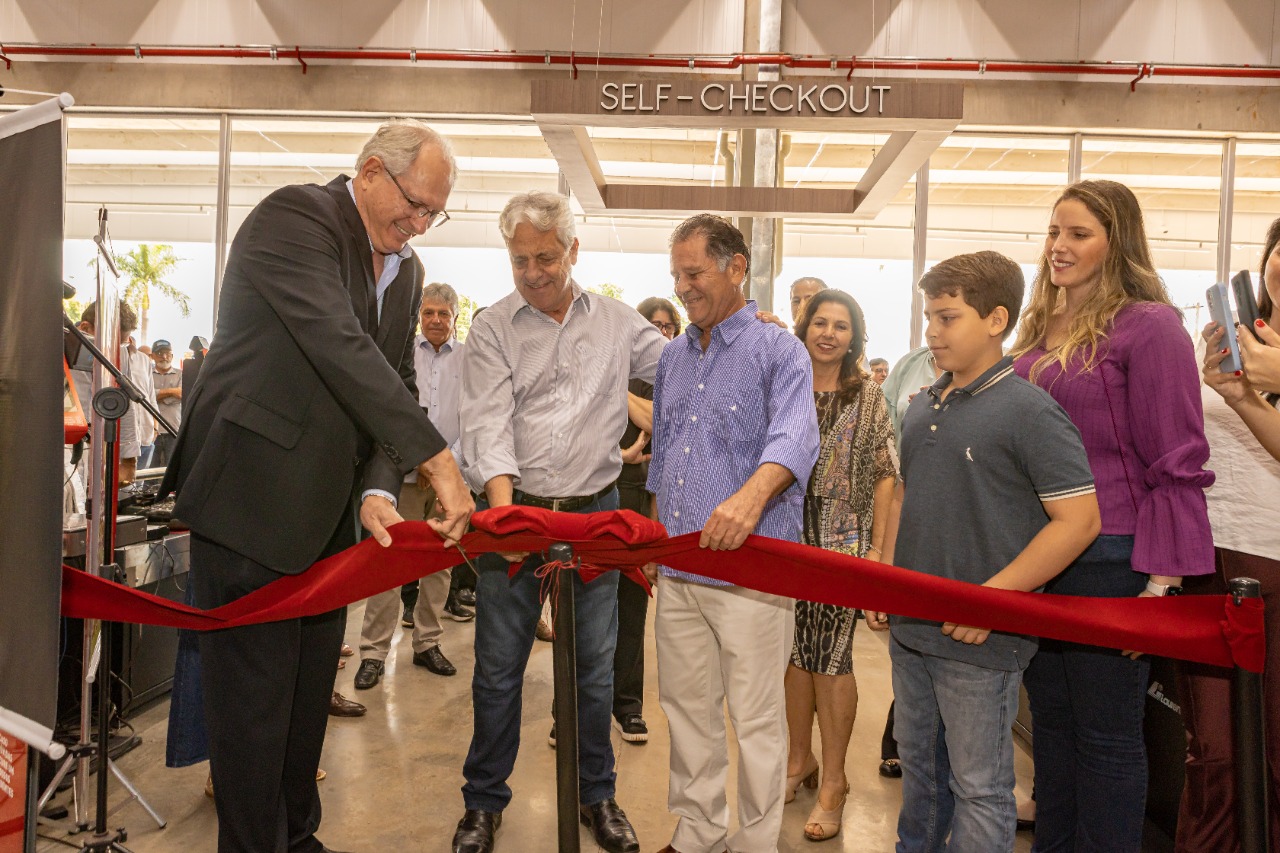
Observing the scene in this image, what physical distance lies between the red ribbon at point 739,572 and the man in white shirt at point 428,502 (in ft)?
7.75

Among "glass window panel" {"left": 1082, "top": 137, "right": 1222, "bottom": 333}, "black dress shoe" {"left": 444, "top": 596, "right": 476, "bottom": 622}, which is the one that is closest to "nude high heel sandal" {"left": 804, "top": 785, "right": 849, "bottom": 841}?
"black dress shoe" {"left": 444, "top": 596, "right": 476, "bottom": 622}

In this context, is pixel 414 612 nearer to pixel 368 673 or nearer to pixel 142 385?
pixel 368 673

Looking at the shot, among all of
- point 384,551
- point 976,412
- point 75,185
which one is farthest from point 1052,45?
point 75,185

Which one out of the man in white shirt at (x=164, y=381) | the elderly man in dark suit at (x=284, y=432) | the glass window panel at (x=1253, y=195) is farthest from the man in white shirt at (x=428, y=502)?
the glass window panel at (x=1253, y=195)

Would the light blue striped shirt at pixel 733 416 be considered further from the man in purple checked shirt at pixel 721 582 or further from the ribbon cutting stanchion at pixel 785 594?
the ribbon cutting stanchion at pixel 785 594

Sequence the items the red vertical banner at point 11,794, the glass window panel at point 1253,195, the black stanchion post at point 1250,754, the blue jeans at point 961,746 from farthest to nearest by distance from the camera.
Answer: the glass window panel at point 1253,195, the red vertical banner at point 11,794, the blue jeans at point 961,746, the black stanchion post at point 1250,754

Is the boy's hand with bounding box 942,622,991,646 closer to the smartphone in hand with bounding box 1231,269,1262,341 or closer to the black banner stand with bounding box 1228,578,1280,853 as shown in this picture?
the black banner stand with bounding box 1228,578,1280,853

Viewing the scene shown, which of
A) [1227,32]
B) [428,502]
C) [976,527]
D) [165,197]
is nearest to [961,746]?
[976,527]

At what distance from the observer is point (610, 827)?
263cm

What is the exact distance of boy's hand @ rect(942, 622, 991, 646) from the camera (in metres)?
1.89

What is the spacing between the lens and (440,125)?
8234 mm

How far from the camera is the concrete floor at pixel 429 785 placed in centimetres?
274

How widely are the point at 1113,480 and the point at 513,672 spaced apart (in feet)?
5.40

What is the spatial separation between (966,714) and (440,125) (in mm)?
7569
